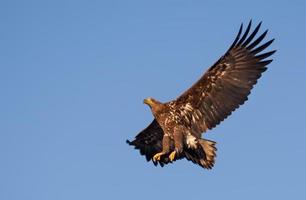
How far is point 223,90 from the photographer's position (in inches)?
561

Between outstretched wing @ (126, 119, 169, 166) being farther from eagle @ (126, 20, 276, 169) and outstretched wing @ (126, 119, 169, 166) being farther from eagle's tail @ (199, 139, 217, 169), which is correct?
eagle's tail @ (199, 139, 217, 169)

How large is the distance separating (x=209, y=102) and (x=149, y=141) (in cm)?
217

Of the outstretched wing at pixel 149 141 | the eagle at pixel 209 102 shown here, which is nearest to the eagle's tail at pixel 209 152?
the eagle at pixel 209 102

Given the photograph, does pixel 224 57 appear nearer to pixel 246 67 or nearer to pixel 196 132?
pixel 246 67

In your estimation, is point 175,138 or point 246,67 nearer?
point 175,138

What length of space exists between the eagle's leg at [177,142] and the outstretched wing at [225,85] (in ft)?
1.44

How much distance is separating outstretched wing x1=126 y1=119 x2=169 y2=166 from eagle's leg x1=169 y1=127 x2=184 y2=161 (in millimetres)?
1448

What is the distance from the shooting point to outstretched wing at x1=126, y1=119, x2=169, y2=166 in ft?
49.8

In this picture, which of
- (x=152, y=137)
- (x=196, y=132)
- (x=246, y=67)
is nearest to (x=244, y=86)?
(x=246, y=67)

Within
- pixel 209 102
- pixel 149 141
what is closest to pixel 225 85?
pixel 209 102

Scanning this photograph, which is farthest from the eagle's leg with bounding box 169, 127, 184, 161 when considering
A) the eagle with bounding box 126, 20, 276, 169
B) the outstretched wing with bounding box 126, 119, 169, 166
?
the outstretched wing with bounding box 126, 119, 169, 166

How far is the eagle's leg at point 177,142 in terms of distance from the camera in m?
13.3

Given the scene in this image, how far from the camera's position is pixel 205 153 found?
1372 centimetres

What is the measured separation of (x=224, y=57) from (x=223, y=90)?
77 cm
